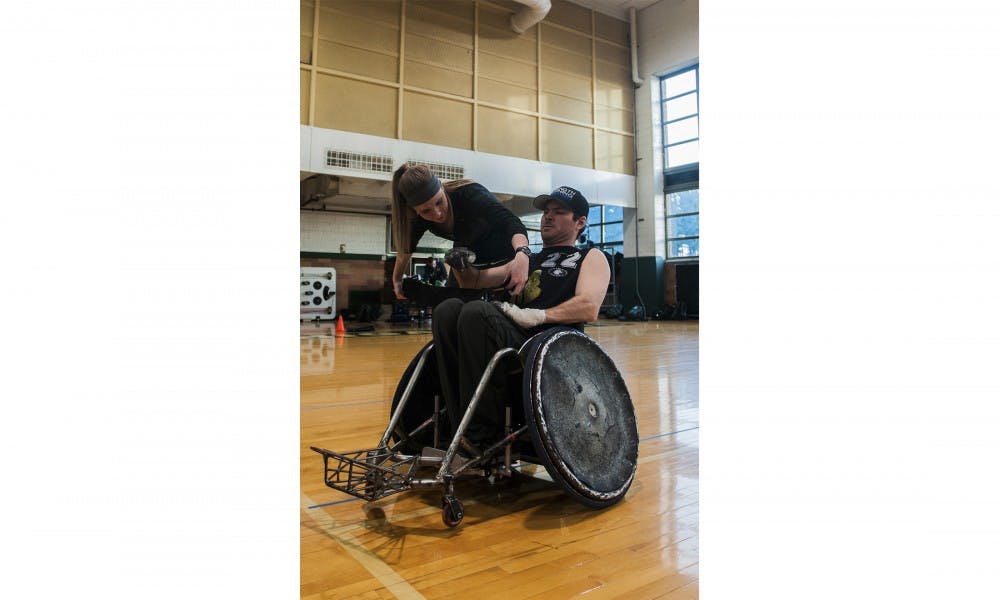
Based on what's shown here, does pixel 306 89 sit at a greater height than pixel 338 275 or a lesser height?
greater

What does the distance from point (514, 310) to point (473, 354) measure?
16 cm

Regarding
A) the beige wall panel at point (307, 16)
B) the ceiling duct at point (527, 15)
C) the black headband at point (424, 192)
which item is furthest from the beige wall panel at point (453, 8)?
the beige wall panel at point (307, 16)

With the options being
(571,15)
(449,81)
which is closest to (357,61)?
(449,81)

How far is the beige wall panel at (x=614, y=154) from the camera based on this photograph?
215 cm

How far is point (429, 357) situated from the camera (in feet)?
5.71

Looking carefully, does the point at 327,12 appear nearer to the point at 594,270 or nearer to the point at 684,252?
the point at 594,270

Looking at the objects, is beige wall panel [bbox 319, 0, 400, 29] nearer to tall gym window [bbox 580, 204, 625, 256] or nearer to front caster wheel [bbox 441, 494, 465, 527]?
tall gym window [bbox 580, 204, 625, 256]

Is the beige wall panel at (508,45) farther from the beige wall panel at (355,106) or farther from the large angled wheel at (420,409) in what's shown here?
the beige wall panel at (355,106)

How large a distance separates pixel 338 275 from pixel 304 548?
367 inches

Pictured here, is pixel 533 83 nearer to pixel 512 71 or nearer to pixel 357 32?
pixel 512 71

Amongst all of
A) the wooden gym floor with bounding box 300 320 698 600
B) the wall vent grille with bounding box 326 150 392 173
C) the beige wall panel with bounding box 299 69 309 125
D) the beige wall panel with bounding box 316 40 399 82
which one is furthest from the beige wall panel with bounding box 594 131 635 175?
the beige wall panel with bounding box 299 69 309 125

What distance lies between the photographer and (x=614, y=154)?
95.4 inches

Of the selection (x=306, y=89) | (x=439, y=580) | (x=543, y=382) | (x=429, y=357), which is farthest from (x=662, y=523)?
(x=306, y=89)

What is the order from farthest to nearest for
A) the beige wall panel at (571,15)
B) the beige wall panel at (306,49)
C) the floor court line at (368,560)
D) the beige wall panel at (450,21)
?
the beige wall panel at (306,49) → the beige wall panel at (450,21) → the beige wall panel at (571,15) → the floor court line at (368,560)
